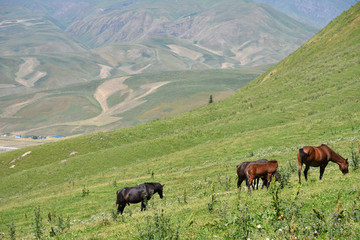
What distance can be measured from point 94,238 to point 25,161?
200ft

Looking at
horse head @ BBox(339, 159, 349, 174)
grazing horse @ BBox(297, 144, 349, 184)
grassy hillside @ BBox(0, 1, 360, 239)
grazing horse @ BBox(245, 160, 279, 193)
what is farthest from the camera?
grazing horse @ BBox(245, 160, 279, 193)

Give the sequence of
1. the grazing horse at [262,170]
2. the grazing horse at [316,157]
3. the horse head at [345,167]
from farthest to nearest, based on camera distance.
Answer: the grazing horse at [262,170]
the horse head at [345,167]
the grazing horse at [316,157]

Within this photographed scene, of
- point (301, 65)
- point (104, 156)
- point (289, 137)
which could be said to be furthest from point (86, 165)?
point (301, 65)

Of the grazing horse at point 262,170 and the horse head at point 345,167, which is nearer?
the horse head at point 345,167

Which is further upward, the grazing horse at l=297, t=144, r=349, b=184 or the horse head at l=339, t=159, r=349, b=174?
the grazing horse at l=297, t=144, r=349, b=184

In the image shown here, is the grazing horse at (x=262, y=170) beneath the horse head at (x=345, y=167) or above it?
above

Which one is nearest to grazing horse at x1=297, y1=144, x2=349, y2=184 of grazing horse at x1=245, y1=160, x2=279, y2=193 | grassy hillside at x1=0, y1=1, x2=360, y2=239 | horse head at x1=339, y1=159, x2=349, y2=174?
horse head at x1=339, y1=159, x2=349, y2=174

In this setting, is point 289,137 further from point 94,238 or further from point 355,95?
point 94,238

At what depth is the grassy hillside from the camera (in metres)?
12.3

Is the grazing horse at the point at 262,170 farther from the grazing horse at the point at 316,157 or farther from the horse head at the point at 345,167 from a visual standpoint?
the horse head at the point at 345,167

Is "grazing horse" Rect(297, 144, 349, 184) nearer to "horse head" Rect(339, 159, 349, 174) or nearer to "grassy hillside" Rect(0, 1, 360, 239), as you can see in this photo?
"horse head" Rect(339, 159, 349, 174)

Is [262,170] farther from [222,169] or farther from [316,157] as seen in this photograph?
[222,169]

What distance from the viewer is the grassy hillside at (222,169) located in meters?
12.3

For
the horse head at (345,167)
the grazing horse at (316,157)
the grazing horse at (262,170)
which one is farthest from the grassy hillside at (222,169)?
the grazing horse at (262,170)
